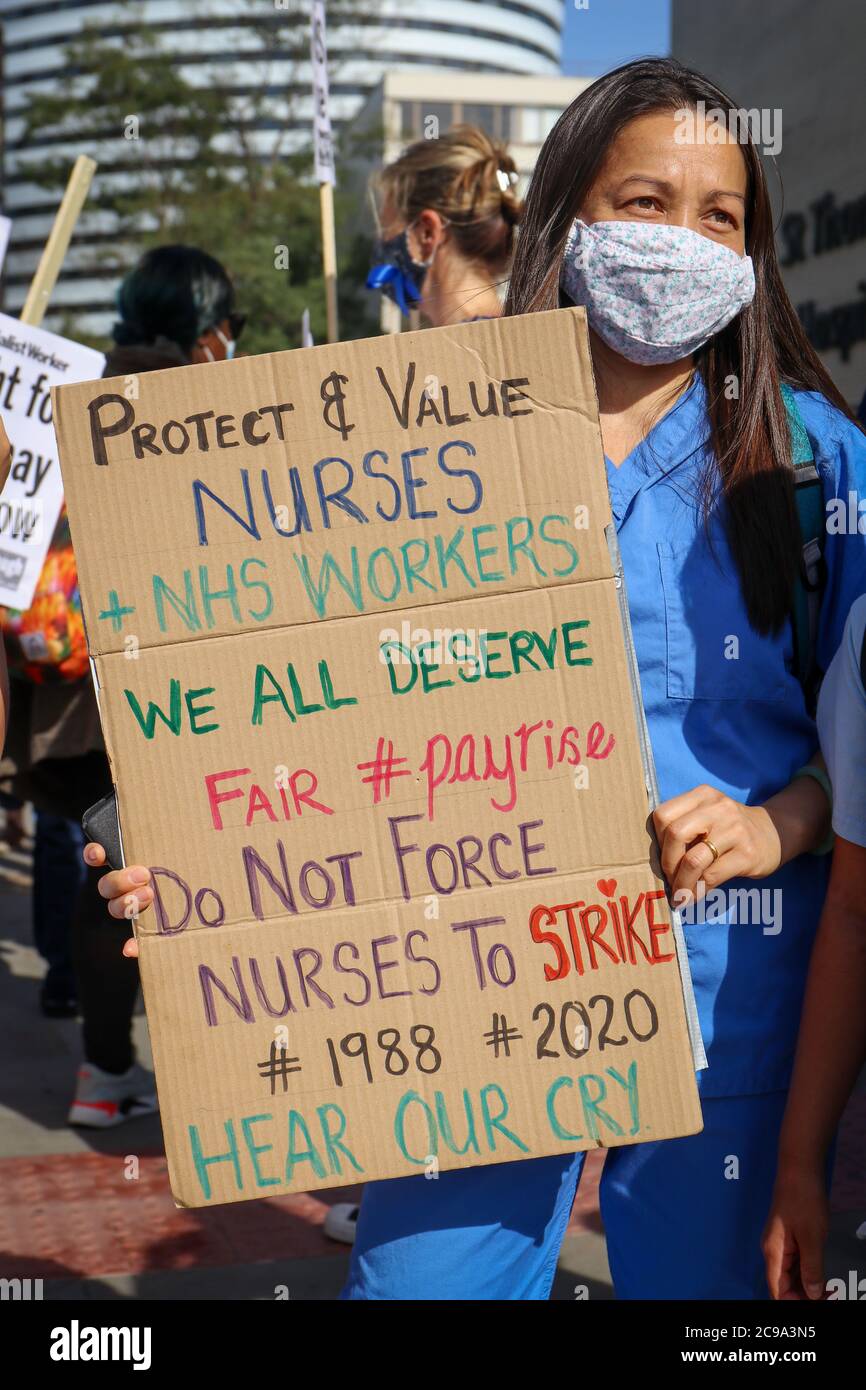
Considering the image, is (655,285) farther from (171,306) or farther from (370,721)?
(171,306)

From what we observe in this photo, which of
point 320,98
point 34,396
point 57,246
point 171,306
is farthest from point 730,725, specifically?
point 320,98

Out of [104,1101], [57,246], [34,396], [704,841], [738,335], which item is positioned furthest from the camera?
[104,1101]

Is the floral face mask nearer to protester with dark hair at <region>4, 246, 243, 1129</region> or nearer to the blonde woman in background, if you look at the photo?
the blonde woman in background

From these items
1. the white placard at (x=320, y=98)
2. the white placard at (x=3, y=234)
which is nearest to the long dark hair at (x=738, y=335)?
the white placard at (x=3, y=234)

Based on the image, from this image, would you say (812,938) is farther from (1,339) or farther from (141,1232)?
(1,339)

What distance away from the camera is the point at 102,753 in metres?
4.12

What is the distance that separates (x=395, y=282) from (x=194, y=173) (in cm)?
2678

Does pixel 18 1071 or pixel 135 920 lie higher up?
pixel 135 920

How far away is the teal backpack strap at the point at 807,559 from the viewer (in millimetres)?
1852

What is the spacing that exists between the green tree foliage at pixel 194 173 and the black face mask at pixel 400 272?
2341 centimetres
